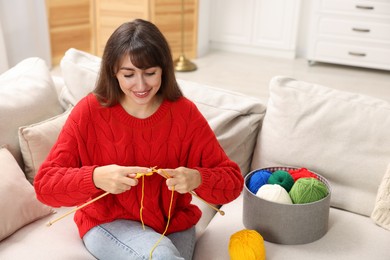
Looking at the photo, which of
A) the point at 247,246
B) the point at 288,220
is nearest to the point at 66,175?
the point at 247,246

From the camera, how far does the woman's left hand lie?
4.21ft

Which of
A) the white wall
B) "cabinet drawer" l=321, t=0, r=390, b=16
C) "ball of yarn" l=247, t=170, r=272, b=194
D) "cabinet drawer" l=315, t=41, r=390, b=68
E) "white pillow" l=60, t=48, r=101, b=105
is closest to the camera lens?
"ball of yarn" l=247, t=170, r=272, b=194

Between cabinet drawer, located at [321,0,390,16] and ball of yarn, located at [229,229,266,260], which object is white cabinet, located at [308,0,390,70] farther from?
ball of yarn, located at [229,229,266,260]

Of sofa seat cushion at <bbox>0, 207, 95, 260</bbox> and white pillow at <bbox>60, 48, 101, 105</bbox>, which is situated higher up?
white pillow at <bbox>60, 48, 101, 105</bbox>

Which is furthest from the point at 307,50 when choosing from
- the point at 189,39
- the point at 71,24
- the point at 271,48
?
the point at 71,24

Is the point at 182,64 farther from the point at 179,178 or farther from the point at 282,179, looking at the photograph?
the point at 179,178

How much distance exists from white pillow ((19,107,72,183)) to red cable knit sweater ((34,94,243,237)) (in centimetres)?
31

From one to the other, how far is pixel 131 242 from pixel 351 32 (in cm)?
379

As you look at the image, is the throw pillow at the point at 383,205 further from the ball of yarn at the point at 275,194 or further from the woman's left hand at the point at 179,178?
the woman's left hand at the point at 179,178

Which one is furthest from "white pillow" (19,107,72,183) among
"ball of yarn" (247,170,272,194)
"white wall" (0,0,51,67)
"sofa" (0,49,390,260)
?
"white wall" (0,0,51,67)

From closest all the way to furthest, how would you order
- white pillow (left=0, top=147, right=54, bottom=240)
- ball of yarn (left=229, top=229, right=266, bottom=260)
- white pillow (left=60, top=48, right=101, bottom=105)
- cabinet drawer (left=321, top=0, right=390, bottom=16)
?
1. ball of yarn (left=229, top=229, right=266, bottom=260)
2. white pillow (left=0, top=147, right=54, bottom=240)
3. white pillow (left=60, top=48, right=101, bottom=105)
4. cabinet drawer (left=321, top=0, right=390, bottom=16)

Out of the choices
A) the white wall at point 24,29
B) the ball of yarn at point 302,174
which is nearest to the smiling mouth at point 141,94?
the ball of yarn at point 302,174

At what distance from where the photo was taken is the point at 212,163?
4.75 ft

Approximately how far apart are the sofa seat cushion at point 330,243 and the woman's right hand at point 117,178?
1.19 ft
